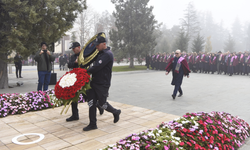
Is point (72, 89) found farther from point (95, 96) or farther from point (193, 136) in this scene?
point (193, 136)

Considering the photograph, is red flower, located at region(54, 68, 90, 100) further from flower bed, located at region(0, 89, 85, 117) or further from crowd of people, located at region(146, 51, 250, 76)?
crowd of people, located at region(146, 51, 250, 76)

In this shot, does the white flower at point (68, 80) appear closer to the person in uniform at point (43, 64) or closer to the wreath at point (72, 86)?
the wreath at point (72, 86)

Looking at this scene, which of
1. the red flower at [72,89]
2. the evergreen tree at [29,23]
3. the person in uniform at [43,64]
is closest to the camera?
the red flower at [72,89]

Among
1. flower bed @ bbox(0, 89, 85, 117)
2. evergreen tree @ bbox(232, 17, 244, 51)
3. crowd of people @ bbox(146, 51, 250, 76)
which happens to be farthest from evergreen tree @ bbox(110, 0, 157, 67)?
evergreen tree @ bbox(232, 17, 244, 51)

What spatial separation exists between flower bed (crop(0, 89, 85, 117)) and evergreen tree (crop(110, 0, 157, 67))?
17918 mm

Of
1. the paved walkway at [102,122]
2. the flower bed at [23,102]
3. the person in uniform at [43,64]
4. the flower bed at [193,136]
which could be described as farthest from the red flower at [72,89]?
the person in uniform at [43,64]

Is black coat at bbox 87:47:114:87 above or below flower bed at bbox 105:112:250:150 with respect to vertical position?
above

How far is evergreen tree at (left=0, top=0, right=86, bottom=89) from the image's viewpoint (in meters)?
9.30

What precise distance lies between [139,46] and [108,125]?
1961 centimetres

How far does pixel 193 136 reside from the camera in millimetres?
3564

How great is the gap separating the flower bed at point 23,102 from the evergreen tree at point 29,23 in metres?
3.71

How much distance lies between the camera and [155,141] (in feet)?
10.3

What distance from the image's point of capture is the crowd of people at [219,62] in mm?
19117

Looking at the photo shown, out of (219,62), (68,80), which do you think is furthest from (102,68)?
(219,62)
